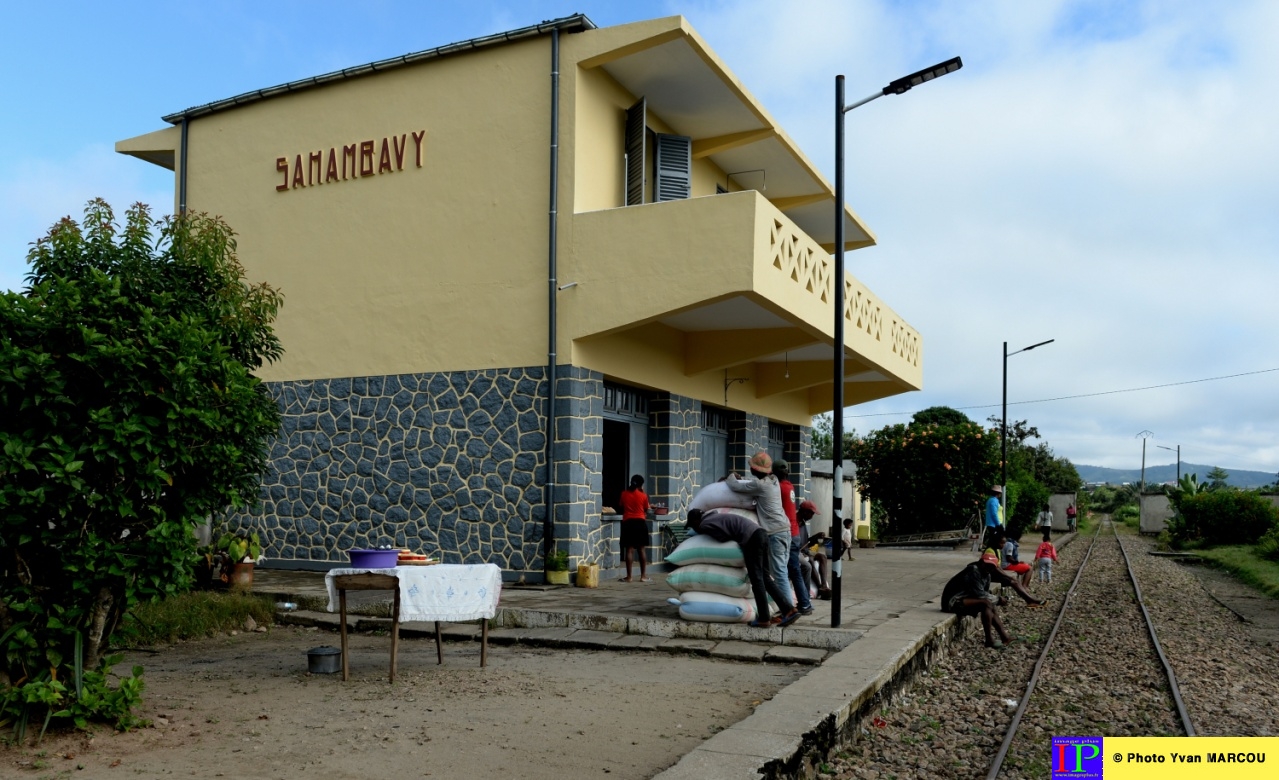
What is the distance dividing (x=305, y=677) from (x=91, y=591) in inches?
106

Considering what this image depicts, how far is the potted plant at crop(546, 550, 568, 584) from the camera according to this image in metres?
14.2

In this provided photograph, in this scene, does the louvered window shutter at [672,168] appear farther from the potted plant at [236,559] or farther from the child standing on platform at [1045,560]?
the child standing on platform at [1045,560]

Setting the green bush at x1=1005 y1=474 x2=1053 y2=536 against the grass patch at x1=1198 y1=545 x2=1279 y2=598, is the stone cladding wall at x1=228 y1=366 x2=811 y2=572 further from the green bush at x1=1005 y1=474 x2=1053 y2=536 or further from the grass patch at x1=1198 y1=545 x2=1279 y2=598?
the green bush at x1=1005 y1=474 x2=1053 y2=536

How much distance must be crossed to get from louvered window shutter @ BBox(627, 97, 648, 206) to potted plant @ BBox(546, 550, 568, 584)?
5263 mm

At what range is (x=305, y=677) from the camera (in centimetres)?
841

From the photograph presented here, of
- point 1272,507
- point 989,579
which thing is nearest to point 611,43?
point 989,579

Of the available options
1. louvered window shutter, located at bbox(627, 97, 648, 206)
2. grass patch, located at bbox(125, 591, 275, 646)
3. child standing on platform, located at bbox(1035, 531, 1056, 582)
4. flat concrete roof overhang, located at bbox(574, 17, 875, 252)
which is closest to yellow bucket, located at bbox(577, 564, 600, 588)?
grass patch, located at bbox(125, 591, 275, 646)

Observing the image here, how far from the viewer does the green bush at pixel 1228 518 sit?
35.3m

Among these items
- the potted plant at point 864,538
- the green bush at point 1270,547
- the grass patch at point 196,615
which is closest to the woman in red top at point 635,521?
the grass patch at point 196,615

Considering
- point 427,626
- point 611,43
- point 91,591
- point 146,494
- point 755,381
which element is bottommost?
point 427,626

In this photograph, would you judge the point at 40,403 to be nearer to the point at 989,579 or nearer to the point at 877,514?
the point at 989,579

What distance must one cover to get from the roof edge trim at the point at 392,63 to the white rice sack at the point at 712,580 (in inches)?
305

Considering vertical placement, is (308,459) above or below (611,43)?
below

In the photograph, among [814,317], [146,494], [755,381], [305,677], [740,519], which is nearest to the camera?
[146,494]
